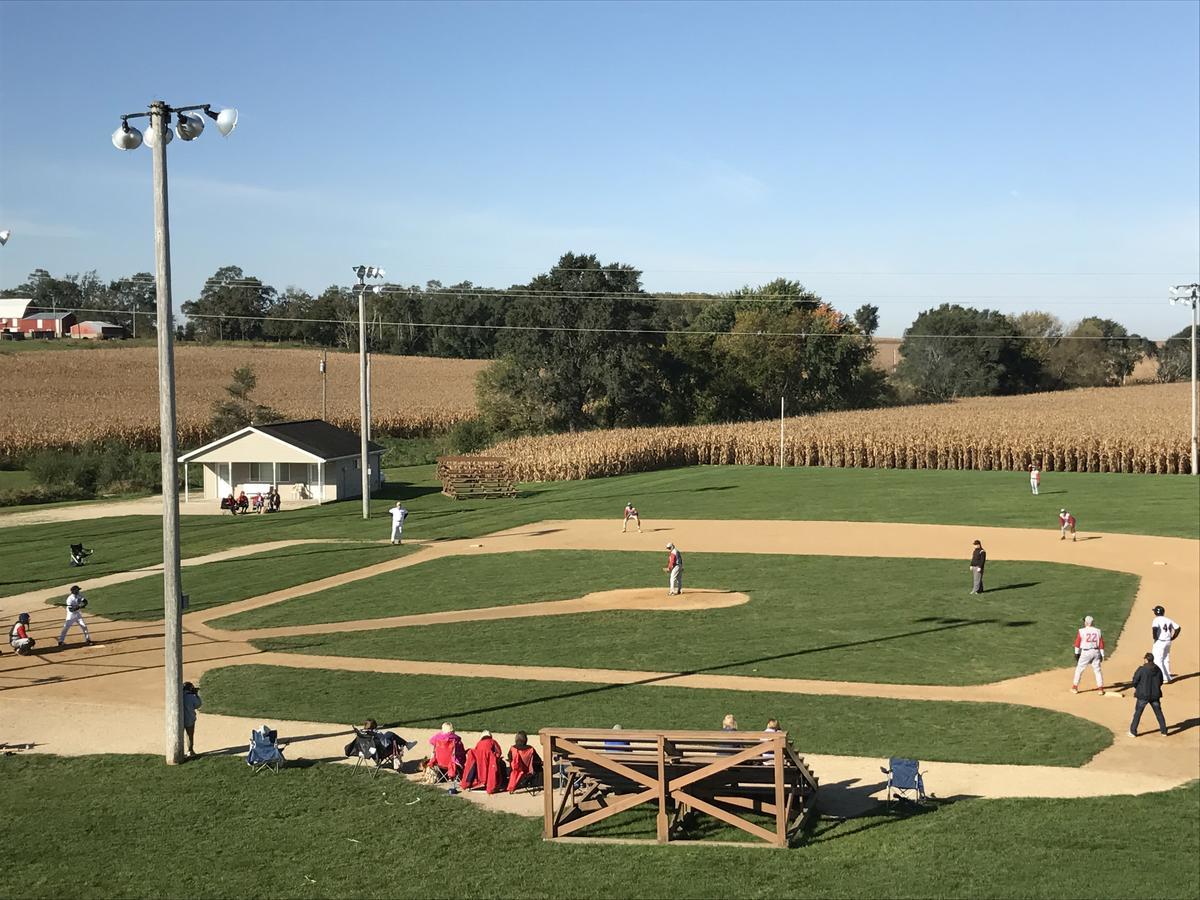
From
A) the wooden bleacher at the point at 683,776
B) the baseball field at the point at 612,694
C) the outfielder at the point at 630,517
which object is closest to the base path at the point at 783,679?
the baseball field at the point at 612,694

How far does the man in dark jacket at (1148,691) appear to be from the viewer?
775 inches

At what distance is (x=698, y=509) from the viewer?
54281 millimetres

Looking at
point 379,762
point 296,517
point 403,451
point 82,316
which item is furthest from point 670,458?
point 82,316

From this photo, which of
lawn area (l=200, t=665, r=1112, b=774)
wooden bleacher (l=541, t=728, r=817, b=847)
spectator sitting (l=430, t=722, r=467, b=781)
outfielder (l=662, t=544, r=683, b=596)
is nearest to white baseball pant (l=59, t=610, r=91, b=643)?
lawn area (l=200, t=665, r=1112, b=774)

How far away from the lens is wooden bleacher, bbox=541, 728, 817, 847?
49.9ft

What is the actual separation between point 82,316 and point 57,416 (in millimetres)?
117733

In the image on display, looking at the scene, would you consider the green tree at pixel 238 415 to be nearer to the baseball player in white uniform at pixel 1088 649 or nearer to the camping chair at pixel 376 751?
the camping chair at pixel 376 751

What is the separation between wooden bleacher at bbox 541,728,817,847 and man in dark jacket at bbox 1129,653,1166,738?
7192 millimetres

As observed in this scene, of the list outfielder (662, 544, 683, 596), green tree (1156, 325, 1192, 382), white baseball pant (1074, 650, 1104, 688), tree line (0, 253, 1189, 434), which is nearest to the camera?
white baseball pant (1074, 650, 1104, 688)

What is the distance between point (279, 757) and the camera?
18562 mm

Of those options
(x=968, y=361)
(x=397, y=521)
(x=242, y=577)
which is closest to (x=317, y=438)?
(x=397, y=521)

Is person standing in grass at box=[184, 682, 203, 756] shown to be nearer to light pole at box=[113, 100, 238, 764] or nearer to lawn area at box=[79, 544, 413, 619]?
light pole at box=[113, 100, 238, 764]

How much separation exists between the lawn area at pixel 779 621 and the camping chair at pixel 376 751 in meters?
7.30

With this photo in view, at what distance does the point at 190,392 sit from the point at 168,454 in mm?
89896
